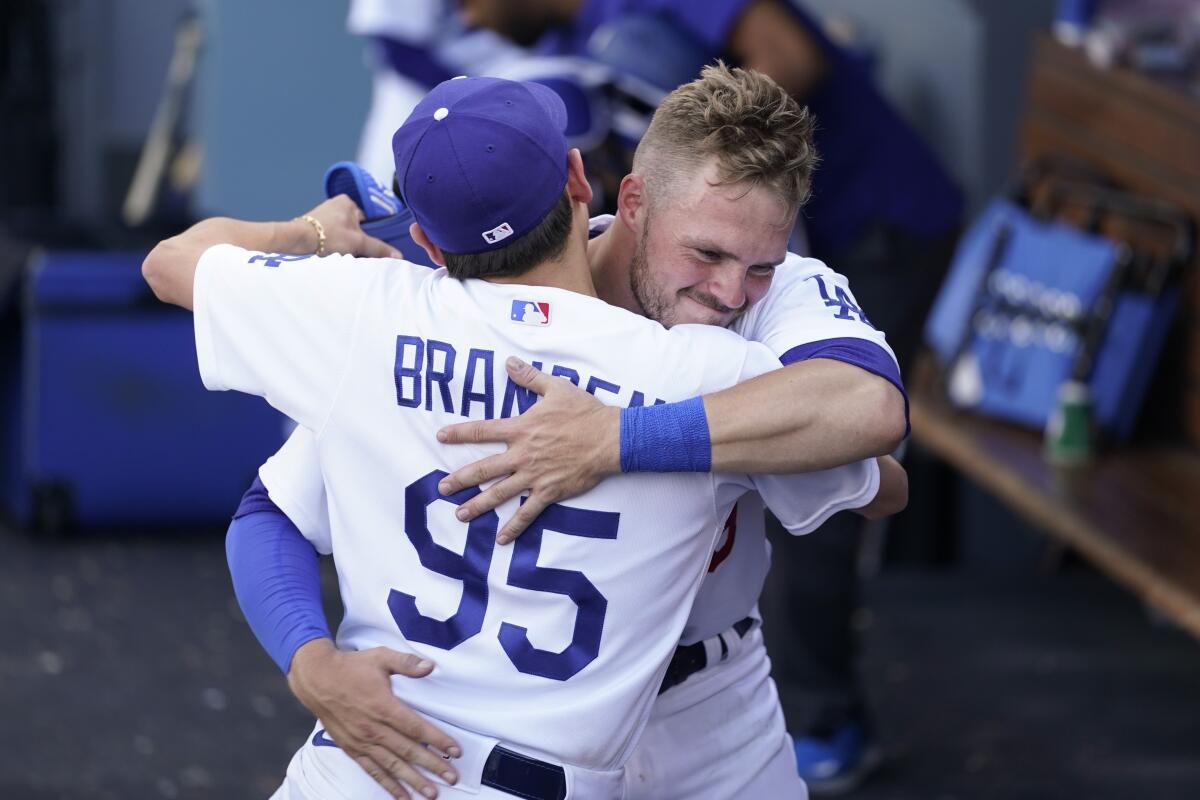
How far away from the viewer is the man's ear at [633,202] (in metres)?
2.16

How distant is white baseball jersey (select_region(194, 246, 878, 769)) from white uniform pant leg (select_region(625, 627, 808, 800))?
23 cm

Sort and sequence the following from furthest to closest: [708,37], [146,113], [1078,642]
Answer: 1. [146,113]
2. [1078,642]
3. [708,37]

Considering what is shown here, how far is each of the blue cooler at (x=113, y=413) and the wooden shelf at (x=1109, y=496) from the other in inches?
94.2

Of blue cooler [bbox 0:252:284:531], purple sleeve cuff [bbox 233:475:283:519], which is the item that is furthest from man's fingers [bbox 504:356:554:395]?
blue cooler [bbox 0:252:284:531]

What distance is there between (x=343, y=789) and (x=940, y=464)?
4127 millimetres

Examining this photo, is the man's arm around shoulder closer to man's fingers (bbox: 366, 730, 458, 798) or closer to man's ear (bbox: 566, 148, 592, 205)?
man's ear (bbox: 566, 148, 592, 205)

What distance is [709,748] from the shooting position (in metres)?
2.28

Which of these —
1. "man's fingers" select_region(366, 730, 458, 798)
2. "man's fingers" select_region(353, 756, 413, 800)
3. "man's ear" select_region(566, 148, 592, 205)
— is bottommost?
"man's fingers" select_region(353, 756, 413, 800)

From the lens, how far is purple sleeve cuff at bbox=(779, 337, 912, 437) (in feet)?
6.68

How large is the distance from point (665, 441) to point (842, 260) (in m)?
2.25

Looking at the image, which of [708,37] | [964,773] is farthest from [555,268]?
[964,773]

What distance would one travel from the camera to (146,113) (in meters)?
11.2

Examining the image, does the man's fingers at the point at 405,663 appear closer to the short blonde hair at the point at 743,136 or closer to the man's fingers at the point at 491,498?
the man's fingers at the point at 491,498

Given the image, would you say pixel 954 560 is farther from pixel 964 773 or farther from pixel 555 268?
pixel 555 268
